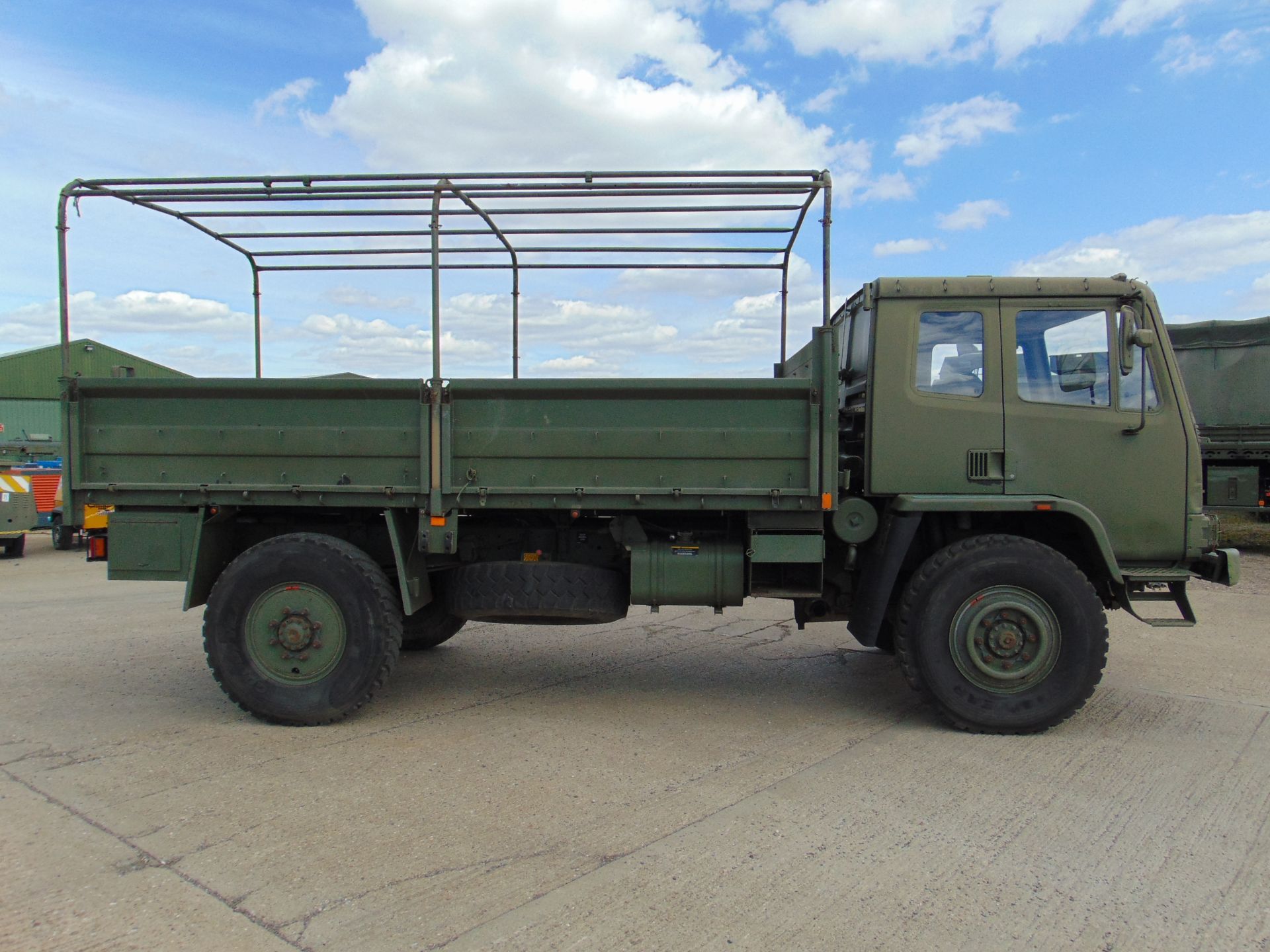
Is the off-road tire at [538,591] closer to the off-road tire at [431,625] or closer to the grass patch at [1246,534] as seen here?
the off-road tire at [431,625]

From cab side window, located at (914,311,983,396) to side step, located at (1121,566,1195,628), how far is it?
1.40 m

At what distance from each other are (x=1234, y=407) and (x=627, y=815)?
13675mm

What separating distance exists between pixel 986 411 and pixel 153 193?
5051 mm

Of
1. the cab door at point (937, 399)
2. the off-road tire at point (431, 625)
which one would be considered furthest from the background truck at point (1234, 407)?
the off-road tire at point (431, 625)

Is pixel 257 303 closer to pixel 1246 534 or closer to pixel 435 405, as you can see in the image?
pixel 435 405

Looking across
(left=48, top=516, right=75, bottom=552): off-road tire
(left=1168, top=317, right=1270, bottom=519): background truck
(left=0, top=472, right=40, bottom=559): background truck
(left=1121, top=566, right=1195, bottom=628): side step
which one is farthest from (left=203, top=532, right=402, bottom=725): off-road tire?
(left=1168, top=317, right=1270, bottom=519): background truck

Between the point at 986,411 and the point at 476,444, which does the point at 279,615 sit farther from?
the point at 986,411

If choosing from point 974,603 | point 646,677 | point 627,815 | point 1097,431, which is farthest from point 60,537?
point 1097,431

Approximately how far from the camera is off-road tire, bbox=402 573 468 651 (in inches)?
243

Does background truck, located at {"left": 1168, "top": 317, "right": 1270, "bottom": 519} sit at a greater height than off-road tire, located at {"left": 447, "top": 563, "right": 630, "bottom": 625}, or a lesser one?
greater

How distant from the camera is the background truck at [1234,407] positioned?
13008mm

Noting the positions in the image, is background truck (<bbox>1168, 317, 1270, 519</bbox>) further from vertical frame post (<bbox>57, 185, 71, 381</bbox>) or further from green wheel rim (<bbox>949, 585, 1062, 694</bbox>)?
vertical frame post (<bbox>57, 185, 71, 381</bbox>)

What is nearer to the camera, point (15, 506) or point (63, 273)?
point (63, 273)

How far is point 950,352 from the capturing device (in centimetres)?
490
